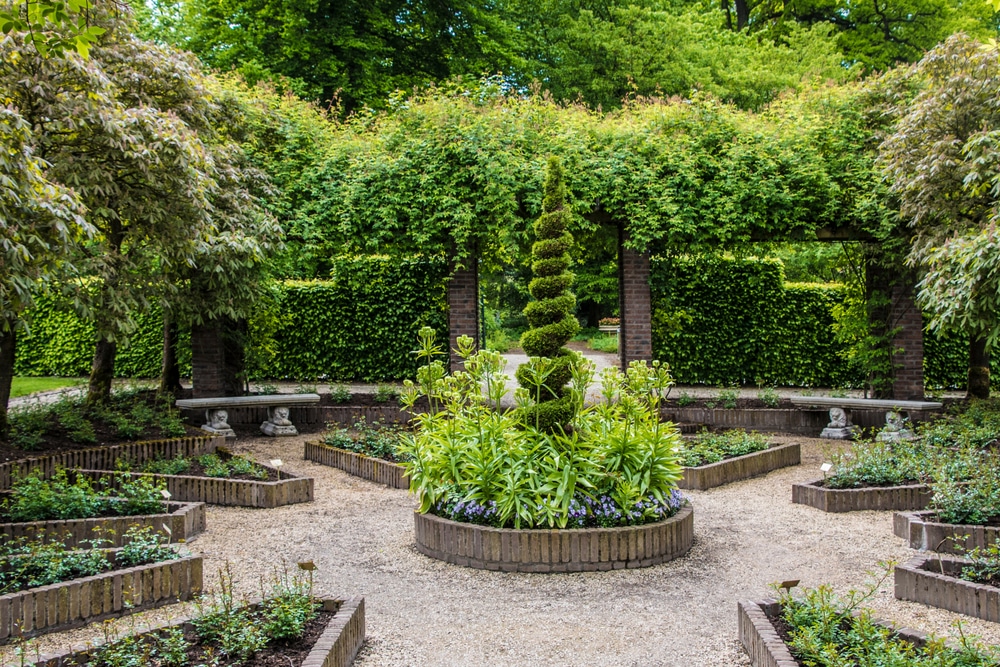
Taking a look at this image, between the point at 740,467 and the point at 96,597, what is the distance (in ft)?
20.5

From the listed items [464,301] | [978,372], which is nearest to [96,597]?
[464,301]

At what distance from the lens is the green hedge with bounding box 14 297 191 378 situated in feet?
53.1

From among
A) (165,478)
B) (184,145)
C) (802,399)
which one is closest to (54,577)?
(165,478)

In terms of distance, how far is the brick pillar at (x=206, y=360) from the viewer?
11.8 metres

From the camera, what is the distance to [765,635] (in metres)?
3.93

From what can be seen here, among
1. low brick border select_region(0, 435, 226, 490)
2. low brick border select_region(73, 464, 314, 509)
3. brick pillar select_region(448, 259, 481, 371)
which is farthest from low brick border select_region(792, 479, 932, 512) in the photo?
low brick border select_region(0, 435, 226, 490)

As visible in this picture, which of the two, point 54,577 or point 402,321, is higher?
point 402,321

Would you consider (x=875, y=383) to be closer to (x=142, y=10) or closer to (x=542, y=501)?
(x=542, y=501)

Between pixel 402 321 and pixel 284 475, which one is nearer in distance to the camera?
pixel 284 475

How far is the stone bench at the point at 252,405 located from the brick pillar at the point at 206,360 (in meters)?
0.34

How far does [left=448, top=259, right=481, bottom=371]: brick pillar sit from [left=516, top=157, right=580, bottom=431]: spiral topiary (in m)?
5.17

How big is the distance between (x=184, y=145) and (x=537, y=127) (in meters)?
5.45

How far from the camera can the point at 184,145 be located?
809cm

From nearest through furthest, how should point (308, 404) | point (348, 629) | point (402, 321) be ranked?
point (348, 629), point (308, 404), point (402, 321)
